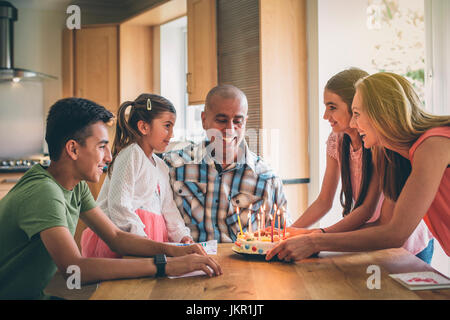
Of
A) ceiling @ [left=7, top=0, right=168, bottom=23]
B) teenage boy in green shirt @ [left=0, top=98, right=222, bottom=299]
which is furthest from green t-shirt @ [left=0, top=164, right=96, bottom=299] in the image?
ceiling @ [left=7, top=0, right=168, bottom=23]

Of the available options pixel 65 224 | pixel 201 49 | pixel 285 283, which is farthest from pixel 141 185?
pixel 201 49

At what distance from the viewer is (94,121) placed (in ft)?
5.01

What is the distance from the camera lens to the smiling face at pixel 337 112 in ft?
6.33

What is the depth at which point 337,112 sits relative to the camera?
1.94 metres

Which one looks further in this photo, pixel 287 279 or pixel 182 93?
pixel 182 93

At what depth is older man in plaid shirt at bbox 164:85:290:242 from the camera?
2047mm

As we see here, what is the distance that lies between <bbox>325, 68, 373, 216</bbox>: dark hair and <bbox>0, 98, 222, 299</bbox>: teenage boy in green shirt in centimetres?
75

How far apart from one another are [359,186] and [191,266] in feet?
3.05

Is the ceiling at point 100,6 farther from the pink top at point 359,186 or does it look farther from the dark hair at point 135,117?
the pink top at point 359,186

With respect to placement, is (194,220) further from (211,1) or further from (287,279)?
(211,1)

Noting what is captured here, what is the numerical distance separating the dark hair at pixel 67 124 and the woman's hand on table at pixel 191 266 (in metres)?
0.53

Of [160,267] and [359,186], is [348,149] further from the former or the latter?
[160,267]
